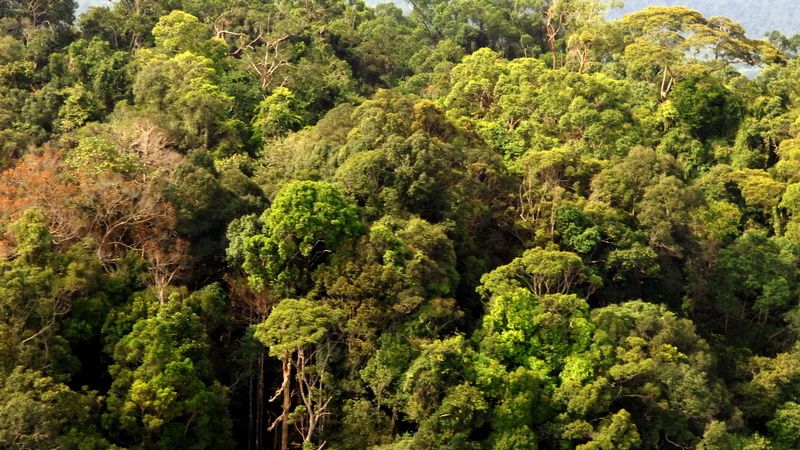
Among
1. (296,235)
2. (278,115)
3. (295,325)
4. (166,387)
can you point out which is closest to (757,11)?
(278,115)

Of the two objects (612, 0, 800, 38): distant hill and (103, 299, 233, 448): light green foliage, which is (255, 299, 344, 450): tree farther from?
(612, 0, 800, 38): distant hill

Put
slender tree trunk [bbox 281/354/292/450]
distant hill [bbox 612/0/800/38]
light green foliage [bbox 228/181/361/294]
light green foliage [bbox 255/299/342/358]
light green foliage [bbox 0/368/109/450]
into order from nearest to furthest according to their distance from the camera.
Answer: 1. light green foliage [bbox 0/368/109/450]
2. light green foliage [bbox 255/299/342/358]
3. slender tree trunk [bbox 281/354/292/450]
4. light green foliage [bbox 228/181/361/294]
5. distant hill [bbox 612/0/800/38]

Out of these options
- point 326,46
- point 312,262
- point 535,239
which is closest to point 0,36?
point 326,46

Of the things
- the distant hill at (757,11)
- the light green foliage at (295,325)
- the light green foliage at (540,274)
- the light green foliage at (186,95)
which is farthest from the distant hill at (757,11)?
the light green foliage at (295,325)

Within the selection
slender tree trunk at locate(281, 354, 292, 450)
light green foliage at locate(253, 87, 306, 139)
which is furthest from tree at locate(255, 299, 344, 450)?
light green foliage at locate(253, 87, 306, 139)

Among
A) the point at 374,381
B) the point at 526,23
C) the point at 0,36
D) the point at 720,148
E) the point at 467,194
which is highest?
the point at 526,23

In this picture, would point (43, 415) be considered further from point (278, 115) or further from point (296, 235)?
point (278, 115)

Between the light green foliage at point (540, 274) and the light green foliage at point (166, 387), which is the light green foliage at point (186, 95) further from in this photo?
the light green foliage at point (540, 274)

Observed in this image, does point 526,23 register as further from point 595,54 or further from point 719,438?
point 719,438
